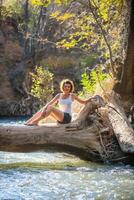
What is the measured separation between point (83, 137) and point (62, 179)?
5.86ft

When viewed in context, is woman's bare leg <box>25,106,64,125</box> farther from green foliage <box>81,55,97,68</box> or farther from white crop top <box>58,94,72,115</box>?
green foliage <box>81,55,97,68</box>

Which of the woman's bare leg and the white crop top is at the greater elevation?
the white crop top

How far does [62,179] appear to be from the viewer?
7797 millimetres

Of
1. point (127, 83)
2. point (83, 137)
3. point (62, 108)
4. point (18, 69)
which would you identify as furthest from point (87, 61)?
point (83, 137)

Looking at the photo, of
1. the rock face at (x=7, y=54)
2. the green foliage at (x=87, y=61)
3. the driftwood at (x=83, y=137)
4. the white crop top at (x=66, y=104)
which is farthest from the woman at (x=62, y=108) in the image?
the rock face at (x=7, y=54)

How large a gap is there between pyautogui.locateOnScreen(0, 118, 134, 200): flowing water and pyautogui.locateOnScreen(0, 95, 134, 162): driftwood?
Answer: 325 millimetres

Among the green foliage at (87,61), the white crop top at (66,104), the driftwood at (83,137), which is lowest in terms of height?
the driftwood at (83,137)

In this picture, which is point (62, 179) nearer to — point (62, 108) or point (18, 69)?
point (62, 108)

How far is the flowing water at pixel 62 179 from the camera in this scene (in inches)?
262

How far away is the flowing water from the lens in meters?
6.66

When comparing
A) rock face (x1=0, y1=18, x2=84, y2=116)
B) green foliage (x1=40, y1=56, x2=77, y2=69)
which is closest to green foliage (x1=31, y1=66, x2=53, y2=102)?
rock face (x1=0, y1=18, x2=84, y2=116)

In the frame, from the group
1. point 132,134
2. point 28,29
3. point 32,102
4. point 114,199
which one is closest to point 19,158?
point 132,134

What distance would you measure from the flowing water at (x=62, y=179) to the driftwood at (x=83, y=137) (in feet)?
1.07

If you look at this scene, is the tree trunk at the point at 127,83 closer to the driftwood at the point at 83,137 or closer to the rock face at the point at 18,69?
the driftwood at the point at 83,137
